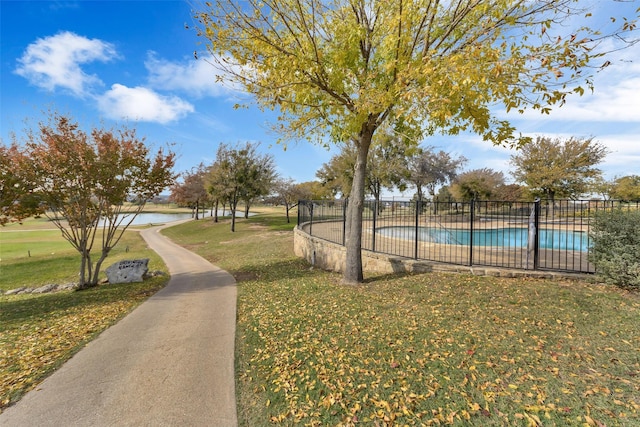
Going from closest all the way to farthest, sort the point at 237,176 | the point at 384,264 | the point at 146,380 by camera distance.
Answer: the point at 146,380
the point at 384,264
the point at 237,176

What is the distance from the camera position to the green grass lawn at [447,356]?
9.25 feet

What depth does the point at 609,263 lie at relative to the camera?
5551 millimetres

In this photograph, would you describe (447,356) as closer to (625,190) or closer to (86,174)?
(86,174)

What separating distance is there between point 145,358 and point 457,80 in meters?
6.49

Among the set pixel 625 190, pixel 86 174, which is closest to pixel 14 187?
pixel 86 174

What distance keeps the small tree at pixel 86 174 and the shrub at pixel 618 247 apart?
43.8 feet

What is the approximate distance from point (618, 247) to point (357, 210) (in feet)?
17.5

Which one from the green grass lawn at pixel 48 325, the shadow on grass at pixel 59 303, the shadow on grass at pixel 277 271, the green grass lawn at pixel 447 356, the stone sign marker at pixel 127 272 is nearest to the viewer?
the green grass lawn at pixel 447 356

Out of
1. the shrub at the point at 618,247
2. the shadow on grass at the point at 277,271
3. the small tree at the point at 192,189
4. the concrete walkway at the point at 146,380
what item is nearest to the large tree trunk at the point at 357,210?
the shadow on grass at the point at 277,271

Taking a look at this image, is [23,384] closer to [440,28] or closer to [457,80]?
[457,80]

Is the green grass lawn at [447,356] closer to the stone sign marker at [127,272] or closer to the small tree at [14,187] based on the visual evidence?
the stone sign marker at [127,272]

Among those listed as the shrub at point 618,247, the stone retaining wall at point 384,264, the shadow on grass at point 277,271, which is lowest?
the shadow on grass at point 277,271

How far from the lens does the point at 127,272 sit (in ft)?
35.1

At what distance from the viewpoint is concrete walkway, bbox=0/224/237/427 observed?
294 cm
